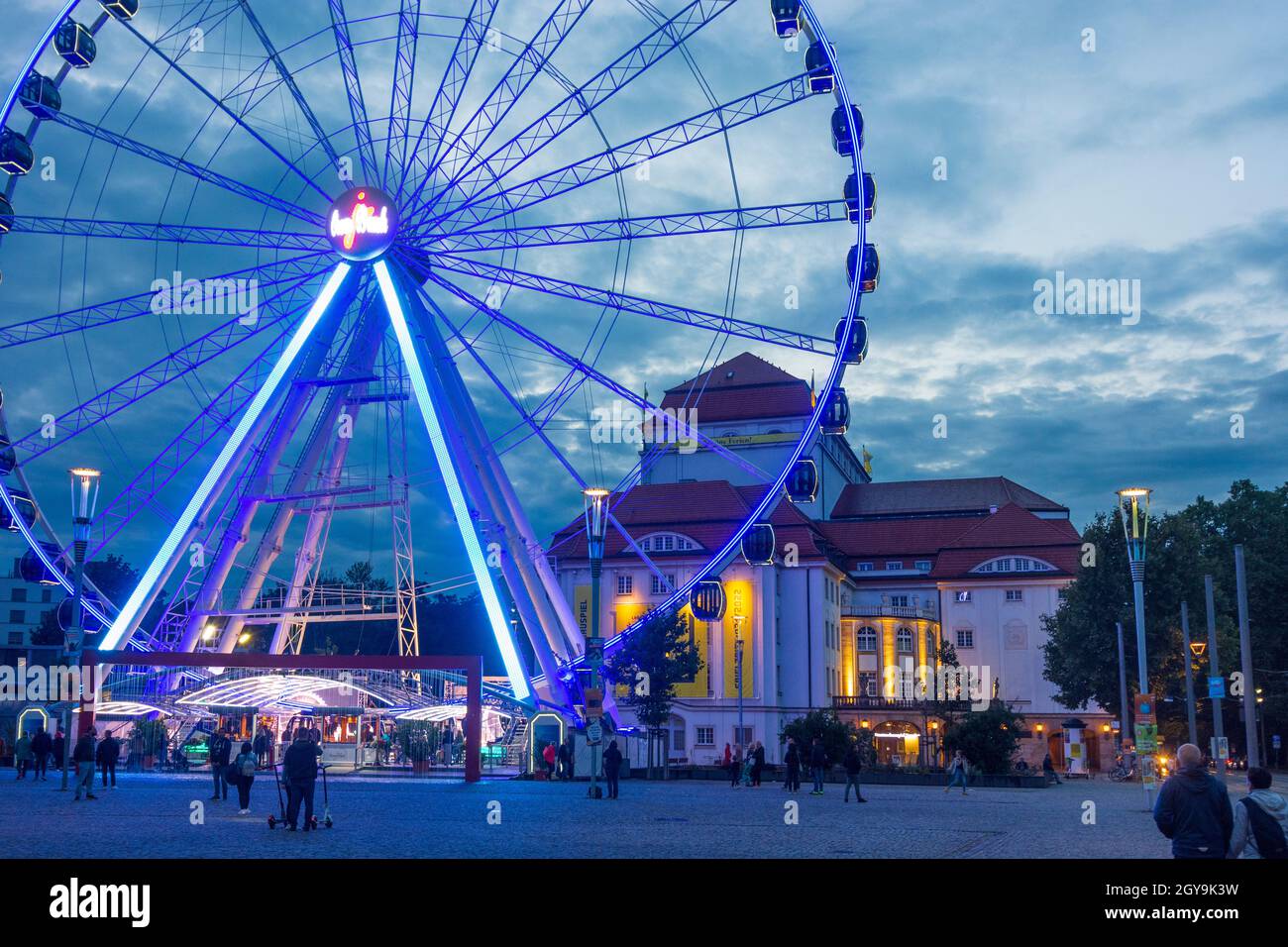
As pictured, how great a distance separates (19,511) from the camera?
3919 centimetres

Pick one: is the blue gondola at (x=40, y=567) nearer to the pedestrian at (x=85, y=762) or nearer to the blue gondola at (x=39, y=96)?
the pedestrian at (x=85, y=762)

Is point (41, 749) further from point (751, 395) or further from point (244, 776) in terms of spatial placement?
point (751, 395)

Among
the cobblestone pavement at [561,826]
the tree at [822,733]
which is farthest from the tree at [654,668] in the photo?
the cobblestone pavement at [561,826]

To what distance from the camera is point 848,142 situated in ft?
121

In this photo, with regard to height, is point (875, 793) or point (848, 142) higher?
point (848, 142)

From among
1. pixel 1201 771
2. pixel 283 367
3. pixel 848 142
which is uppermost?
pixel 848 142

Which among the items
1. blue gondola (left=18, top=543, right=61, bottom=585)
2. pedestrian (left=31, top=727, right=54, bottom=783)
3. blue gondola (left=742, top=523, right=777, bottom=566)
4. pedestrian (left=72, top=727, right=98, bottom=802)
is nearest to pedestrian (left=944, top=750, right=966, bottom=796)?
blue gondola (left=742, top=523, right=777, bottom=566)

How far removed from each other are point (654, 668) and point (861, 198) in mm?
30726

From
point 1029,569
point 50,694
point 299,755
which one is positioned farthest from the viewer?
point 1029,569

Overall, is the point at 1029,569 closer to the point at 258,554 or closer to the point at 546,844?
the point at 258,554

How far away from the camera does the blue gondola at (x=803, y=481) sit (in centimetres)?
A: 3669
